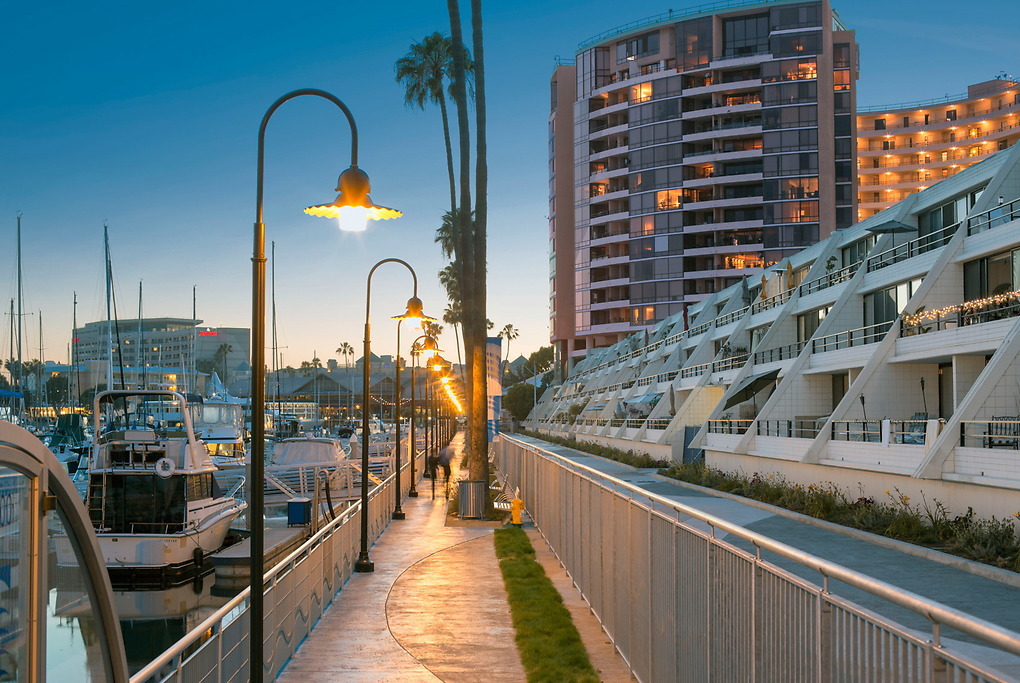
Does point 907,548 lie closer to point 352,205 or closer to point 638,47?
point 352,205

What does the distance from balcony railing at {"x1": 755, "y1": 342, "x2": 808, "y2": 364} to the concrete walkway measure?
1126 inches

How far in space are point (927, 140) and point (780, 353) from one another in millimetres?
113779

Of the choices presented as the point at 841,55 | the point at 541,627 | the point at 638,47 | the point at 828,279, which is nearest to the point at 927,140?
the point at 841,55

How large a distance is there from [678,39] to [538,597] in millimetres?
104988

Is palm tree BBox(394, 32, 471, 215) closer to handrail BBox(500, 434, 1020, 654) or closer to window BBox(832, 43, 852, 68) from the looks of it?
handrail BBox(500, 434, 1020, 654)

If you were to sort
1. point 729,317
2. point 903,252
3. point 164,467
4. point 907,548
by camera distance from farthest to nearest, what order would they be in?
point 729,317 < point 903,252 < point 164,467 < point 907,548

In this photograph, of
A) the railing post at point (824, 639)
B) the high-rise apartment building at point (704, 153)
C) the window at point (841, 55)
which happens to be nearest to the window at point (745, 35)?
the high-rise apartment building at point (704, 153)

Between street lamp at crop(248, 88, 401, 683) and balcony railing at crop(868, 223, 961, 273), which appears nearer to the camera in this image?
street lamp at crop(248, 88, 401, 683)

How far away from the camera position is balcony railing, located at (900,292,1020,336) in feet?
87.2

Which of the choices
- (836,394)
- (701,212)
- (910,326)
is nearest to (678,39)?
(701,212)

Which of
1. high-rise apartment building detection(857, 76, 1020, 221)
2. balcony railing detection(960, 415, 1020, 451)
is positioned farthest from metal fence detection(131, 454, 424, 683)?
Answer: high-rise apartment building detection(857, 76, 1020, 221)

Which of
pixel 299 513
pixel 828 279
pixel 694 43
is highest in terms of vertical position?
pixel 694 43

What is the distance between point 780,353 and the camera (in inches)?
1812

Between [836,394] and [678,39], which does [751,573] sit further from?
[678,39]
